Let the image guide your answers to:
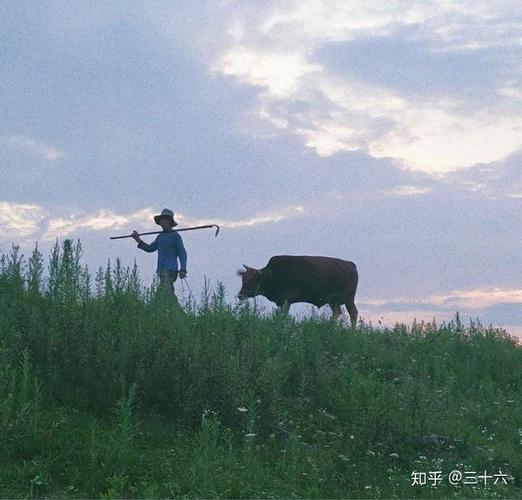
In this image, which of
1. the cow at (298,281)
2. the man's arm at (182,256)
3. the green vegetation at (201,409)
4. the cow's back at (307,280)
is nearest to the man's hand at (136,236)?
the man's arm at (182,256)

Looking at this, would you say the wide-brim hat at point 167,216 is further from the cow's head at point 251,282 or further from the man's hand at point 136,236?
the cow's head at point 251,282

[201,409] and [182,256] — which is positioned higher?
[182,256]

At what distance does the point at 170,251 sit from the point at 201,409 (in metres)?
7.10

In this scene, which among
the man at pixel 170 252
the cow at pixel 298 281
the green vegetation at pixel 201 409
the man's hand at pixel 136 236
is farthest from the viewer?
the cow at pixel 298 281

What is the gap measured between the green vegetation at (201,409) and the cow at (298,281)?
334 inches

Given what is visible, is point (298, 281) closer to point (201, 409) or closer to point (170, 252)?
point (170, 252)

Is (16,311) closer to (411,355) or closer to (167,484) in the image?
(167,484)

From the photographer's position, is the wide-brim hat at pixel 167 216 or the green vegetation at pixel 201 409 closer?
the green vegetation at pixel 201 409

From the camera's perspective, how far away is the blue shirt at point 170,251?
13.8 m

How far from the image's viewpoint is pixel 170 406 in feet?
23.3

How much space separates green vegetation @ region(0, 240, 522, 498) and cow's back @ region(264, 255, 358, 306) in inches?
334

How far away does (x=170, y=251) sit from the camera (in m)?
13.9

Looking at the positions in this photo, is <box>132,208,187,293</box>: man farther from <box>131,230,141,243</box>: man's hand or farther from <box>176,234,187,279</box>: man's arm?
<box>131,230,141,243</box>: man's hand

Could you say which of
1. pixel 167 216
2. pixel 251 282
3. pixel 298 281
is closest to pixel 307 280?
pixel 298 281
